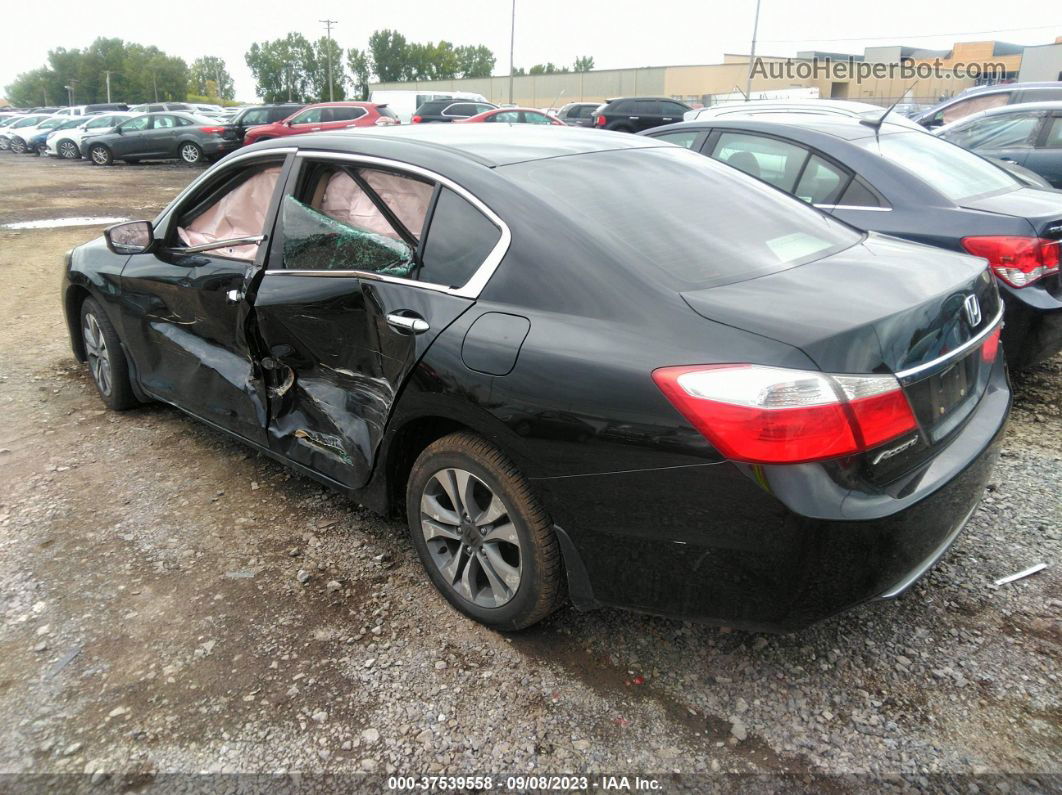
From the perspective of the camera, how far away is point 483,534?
260cm

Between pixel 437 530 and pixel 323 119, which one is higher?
pixel 323 119

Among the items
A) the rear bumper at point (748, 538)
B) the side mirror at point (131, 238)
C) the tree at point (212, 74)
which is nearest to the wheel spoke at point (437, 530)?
the rear bumper at point (748, 538)

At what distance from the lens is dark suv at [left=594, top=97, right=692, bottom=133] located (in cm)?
2349

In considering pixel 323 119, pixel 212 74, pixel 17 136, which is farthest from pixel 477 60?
pixel 323 119

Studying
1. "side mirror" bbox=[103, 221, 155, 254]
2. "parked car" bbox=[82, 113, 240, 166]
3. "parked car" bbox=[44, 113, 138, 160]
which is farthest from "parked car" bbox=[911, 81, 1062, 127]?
"parked car" bbox=[44, 113, 138, 160]

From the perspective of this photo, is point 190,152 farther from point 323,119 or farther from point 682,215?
point 682,215

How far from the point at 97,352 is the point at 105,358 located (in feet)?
0.57

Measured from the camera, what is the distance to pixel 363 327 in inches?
112

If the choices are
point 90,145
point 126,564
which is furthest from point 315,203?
point 90,145

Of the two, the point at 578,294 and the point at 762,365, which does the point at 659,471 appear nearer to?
the point at 762,365

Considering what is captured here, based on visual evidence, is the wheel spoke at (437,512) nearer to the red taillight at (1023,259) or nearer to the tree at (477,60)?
the red taillight at (1023,259)

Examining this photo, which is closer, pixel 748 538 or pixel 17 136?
pixel 748 538

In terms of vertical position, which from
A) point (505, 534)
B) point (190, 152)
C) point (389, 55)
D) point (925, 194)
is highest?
point (389, 55)

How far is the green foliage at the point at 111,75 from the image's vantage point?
328 feet
